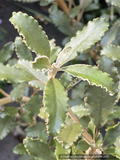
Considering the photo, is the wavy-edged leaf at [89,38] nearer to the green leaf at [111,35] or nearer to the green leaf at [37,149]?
the green leaf at [37,149]

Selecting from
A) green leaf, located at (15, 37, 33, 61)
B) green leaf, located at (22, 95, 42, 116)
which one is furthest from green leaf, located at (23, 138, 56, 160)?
green leaf, located at (15, 37, 33, 61)

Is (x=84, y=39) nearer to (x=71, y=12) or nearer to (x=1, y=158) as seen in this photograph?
(x=71, y=12)

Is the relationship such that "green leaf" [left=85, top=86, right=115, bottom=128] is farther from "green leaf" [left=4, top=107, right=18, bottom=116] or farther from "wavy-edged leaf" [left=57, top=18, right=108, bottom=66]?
"green leaf" [left=4, top=107, right=18, bottom=116]

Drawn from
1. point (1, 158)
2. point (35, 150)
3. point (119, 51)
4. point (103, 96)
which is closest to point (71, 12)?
point (119, 51)

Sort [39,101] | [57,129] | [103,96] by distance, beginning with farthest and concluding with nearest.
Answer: [39,101]
[103,96]
[57,129]

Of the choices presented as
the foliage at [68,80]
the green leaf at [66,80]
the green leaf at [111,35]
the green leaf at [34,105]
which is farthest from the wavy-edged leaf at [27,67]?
the green leaf at [111,35]

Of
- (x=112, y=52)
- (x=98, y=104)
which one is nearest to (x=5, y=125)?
(x=98, y=104)
